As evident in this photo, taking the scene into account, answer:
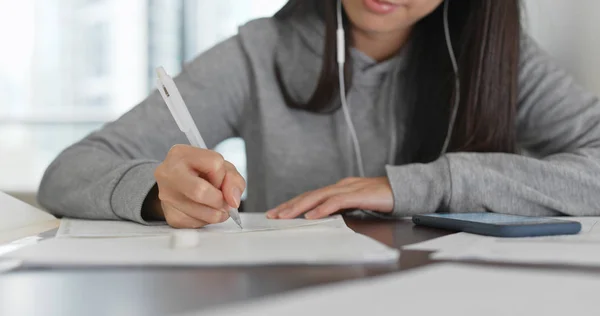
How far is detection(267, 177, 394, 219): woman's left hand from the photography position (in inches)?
32.4

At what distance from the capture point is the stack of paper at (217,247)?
47cm

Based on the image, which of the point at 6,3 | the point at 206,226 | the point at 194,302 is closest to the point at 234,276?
the point at 194,302

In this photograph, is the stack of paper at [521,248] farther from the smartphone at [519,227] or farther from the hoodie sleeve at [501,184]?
the hoodie sleeve at [501,184]

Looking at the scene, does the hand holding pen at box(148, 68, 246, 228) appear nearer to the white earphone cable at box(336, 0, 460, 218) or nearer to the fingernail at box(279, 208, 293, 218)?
the fingernail at box(279, 208, 293, 218)

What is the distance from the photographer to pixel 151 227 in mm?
739

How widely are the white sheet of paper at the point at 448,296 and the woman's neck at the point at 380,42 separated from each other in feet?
2.90

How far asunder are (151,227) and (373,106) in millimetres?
627

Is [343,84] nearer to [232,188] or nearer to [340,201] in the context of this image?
[340,201]

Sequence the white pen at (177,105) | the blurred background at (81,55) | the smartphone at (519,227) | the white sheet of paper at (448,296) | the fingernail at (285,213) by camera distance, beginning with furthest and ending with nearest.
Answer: the blurred background at (81,55) < the fingernail at (285,213) < the white pen at (177,105) < the smartphone at (519,227) < the white sheet of paper at (448,296)

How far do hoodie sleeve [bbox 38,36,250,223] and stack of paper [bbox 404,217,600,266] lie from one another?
0.37 meters

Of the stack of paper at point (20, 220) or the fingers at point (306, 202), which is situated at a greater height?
the stack of paper at point (20, 220)

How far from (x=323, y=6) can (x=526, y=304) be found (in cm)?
100

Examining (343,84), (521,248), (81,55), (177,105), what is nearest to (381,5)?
(343,84)

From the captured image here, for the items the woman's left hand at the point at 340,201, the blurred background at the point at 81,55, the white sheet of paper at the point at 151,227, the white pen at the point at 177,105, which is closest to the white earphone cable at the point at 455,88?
the woman's left hand at the point at 340,201
